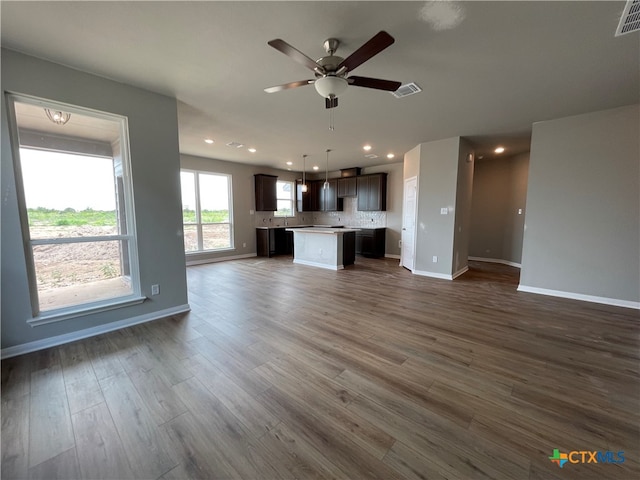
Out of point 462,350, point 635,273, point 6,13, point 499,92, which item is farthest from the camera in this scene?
point 635,273

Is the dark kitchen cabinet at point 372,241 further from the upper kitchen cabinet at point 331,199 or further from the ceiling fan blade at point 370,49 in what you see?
the ceiling fan blade at point 370,49

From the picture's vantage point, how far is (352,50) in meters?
2.17

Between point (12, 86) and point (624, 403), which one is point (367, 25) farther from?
point (624, 403)

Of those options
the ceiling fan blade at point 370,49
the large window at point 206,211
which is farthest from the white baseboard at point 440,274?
the large window at point 206,211

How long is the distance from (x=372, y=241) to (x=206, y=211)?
4.74m

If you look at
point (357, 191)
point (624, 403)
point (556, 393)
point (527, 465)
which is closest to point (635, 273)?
point (624, 403)

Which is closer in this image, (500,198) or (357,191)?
(500,198)

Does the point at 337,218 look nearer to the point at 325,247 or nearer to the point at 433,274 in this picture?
the point at 325,247

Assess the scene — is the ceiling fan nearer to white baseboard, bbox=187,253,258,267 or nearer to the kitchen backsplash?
white baseboard, bbox=187,253,258,267

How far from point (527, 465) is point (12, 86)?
465 cm

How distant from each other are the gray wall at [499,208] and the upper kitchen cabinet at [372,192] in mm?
2438

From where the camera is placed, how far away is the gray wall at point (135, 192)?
87.0 inches

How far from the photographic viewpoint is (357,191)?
7.77 meters

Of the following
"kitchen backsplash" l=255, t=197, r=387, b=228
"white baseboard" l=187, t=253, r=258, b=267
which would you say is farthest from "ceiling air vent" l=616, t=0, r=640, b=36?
"white baseboard" l=187, t=253, r=258, b=267
